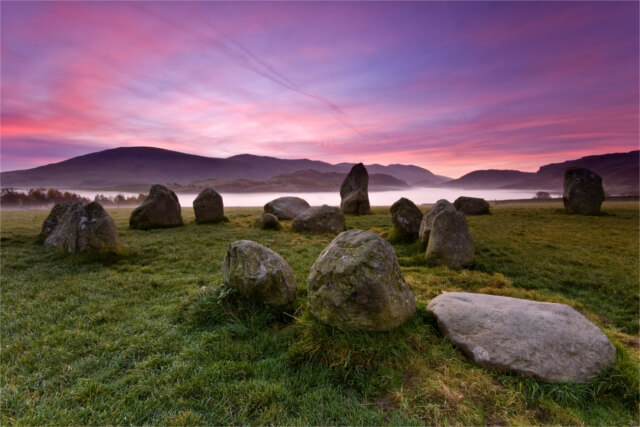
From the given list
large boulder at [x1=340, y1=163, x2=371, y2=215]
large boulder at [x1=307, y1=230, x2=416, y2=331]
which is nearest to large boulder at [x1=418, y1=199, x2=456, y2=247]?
large boulder at [x1=307, y1=230, x2=416, y2=331]

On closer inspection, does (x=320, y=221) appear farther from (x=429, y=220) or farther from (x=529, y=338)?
(x=529, y=338)

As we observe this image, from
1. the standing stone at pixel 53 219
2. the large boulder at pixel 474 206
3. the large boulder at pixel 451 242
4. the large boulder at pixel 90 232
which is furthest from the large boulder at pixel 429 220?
the standing stone at pixel 53 219

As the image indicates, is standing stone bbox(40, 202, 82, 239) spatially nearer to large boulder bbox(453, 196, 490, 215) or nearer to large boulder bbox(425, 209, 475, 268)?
large boulder bbox(425, 209, 475, 268)

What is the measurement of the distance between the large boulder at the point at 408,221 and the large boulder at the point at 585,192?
50.9ft

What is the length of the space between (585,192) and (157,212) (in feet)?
94.0

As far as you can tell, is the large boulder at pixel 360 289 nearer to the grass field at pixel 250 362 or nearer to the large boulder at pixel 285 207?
the grass field at pixel 250 362

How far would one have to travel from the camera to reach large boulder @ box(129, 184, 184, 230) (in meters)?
15.9

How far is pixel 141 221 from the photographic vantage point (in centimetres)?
1585

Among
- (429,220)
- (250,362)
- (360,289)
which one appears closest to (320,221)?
(429,220)

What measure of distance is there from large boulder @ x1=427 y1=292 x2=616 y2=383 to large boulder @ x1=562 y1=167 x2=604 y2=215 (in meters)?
20.0

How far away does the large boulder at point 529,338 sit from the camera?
395cm

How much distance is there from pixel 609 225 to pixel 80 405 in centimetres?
2295

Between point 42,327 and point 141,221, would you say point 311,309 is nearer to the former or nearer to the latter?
point 42,327

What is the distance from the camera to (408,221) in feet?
40.5
